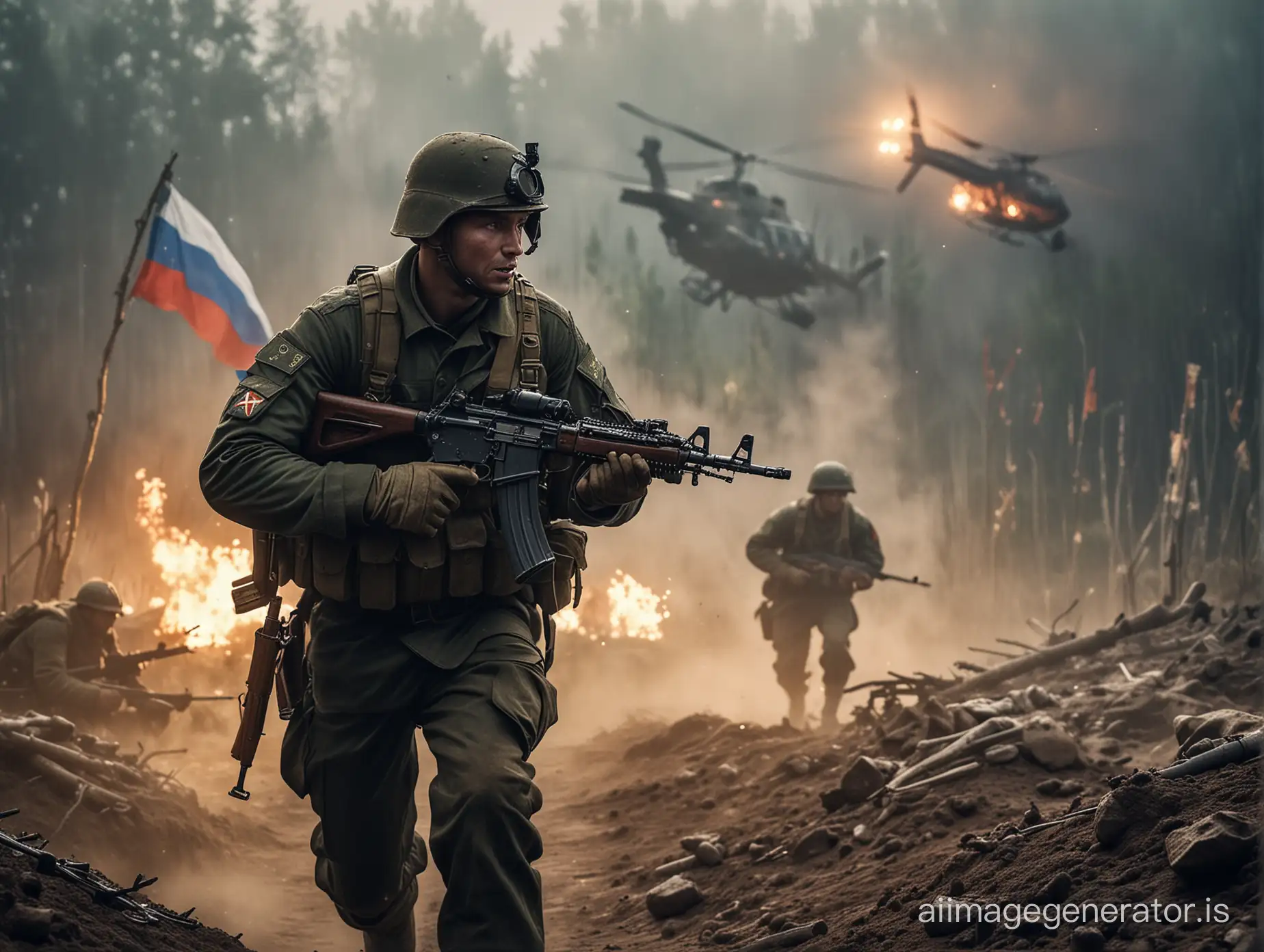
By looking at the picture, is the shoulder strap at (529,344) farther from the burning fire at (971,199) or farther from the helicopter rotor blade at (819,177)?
the helicopter rotor blade at (819,177)

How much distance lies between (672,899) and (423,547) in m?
2.78

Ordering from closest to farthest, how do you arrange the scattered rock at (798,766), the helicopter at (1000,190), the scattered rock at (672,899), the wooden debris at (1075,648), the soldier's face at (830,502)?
the scattered rock at (672,899), the scattered rock at (798,766), the wooden debris at (1075,648), the soldier's face at (830,502), the helicopter at (1000,190)

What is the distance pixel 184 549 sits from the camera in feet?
54.9

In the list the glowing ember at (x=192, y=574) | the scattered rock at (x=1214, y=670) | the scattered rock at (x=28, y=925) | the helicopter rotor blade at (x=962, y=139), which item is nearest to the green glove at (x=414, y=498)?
the scattered rock at (x=28, y=925)

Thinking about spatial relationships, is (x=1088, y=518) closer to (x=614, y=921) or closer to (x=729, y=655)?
(x=729, y=655)

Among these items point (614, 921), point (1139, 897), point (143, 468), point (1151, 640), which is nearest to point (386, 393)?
point (1139, 897)

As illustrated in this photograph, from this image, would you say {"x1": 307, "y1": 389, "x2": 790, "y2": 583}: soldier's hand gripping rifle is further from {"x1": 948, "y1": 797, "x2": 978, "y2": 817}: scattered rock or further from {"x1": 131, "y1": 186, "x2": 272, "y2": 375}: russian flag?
{"x1": 131, "y1": 186, "x2": 272, "y2": 375}: russian flag

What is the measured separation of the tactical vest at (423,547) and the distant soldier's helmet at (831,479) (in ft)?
20.9

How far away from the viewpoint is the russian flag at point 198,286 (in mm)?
11219

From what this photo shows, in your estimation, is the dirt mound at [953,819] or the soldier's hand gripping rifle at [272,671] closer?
the dirt mound at [953,819]

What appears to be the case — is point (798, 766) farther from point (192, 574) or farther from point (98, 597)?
point (192, 574)

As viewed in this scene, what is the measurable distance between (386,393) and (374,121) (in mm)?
17717

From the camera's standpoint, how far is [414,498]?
400 centimetres

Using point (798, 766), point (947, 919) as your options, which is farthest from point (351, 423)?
point (798, 766)
